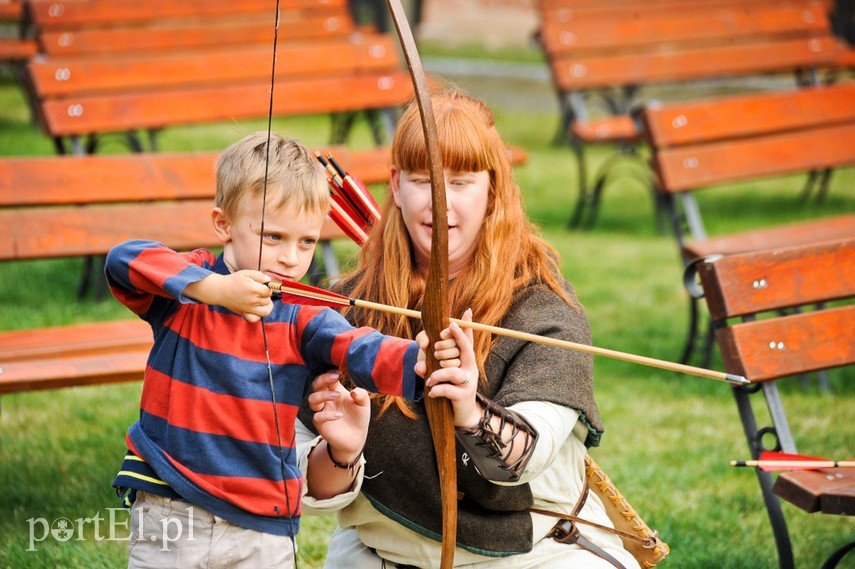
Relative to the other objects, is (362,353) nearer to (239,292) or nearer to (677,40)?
(239,292)

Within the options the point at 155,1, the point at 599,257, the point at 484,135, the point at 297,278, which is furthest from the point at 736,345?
the point at 155,1

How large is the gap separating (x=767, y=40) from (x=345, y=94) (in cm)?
323

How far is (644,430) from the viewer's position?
454cm

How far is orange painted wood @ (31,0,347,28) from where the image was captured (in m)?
7.27

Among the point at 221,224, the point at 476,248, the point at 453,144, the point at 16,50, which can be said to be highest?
the point at 16,50

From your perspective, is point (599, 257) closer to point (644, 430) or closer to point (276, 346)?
point (644, 430)

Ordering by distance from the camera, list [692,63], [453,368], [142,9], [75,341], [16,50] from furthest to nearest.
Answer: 1. [16,50]
2. [692,63]
3. [142,9]
4. [75,341]
5. [453,368]

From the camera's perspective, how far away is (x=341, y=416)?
2.32 m

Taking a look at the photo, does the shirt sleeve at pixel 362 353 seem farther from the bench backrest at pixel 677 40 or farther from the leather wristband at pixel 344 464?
the bench backrest at pixel 677 40

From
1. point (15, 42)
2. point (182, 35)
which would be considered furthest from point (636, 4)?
point (15, 42)

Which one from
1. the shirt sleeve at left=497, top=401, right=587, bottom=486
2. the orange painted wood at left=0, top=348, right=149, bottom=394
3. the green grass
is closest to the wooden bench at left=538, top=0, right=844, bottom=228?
the green grass

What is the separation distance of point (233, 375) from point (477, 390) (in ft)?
1.60

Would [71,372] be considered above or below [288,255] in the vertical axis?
below

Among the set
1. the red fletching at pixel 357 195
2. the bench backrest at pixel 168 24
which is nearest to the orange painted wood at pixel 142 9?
the bench backrest at pixel 168 24
